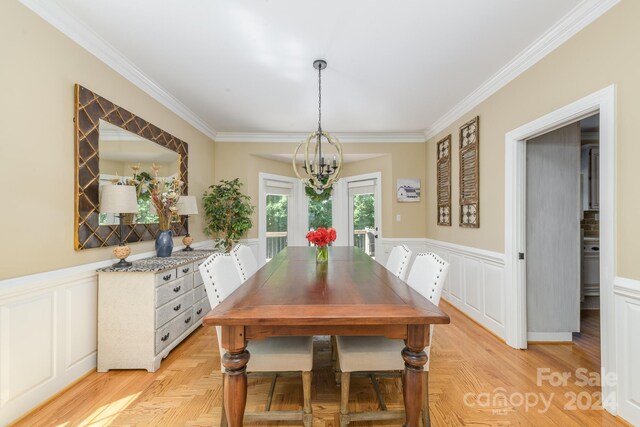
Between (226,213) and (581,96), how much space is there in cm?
401

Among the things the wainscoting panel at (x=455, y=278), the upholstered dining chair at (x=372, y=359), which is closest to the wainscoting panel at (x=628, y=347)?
the upholstered dining chair at (x=372, y=359)

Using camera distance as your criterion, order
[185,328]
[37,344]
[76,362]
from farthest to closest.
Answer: [185,328], [76,362], [37,344]

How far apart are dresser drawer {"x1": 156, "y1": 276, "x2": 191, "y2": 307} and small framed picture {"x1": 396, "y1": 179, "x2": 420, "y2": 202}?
352cm

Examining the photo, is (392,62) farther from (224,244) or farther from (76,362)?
(76,362)

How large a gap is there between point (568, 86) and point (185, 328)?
3838mm

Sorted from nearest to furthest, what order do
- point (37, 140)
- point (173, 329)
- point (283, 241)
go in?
point (37, 140) < point (173, 329) < point (283, 241)

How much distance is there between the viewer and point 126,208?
2373 mm

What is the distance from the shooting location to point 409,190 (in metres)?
5.00

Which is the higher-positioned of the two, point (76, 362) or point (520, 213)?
point (520, 213)

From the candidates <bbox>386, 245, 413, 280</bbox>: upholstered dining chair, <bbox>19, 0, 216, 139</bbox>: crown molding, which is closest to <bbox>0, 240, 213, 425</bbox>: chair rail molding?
<bbox>19, 0, 216, 139</bbox>: crown molding

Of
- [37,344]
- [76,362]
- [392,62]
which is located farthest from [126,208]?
[392,62]

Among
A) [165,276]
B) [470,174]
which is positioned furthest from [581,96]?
[165,276]

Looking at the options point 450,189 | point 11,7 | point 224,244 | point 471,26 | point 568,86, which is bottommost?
point 224,244

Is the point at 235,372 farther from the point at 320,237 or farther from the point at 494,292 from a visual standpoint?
the point at 494,292
